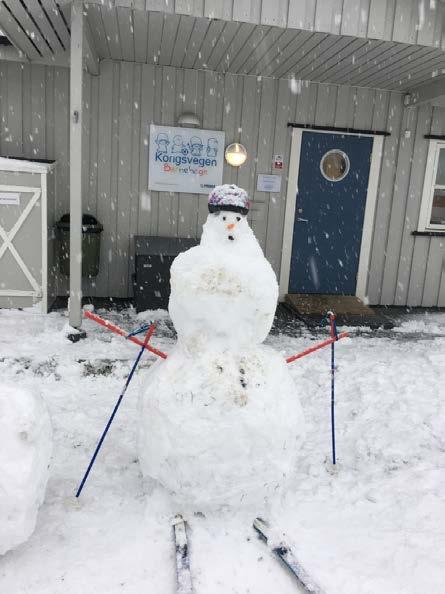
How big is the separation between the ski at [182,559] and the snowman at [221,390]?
0.14 metres

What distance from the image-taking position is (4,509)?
268cm

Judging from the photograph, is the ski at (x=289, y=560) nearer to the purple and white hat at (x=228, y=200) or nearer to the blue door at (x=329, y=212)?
the purple and white hat at (x=228, y=200)

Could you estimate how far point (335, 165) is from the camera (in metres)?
8.30

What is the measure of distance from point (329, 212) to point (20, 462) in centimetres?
658

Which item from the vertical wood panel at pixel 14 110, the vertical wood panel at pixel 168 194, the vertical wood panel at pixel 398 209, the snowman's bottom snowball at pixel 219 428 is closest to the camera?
the snowman's bottom snowball at pixel 219 428

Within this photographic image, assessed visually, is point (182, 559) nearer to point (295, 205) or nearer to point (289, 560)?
point (289, 560)

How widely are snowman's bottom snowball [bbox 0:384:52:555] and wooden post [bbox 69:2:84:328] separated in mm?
3161

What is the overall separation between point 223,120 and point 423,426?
513cm

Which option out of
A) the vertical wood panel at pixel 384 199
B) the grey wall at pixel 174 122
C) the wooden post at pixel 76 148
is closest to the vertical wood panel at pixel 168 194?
the grey wall at pixel 174 122

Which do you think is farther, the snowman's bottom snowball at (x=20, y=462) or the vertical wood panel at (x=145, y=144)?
the vertical wood panel at (x=145, y=144)

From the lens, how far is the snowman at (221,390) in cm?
308

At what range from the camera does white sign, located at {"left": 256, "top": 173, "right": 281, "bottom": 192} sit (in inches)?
318

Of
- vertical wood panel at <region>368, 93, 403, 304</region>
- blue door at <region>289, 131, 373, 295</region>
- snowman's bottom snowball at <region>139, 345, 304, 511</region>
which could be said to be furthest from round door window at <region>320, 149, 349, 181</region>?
snowman's bottom snowball at <region>139, 345, 304, 511</region>

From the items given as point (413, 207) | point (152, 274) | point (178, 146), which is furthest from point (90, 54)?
point (413, 207)
